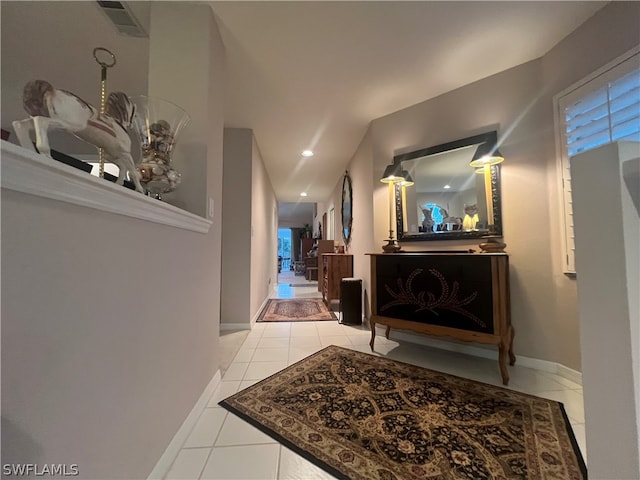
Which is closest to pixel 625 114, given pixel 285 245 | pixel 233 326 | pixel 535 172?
pixel 535 172

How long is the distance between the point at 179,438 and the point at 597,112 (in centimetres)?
293

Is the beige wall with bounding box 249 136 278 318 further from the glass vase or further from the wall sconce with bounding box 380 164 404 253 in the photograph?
the glass vase

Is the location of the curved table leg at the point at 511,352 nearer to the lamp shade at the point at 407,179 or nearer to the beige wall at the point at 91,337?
the lamp shade at the point at 407,179

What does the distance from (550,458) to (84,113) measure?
2.14 metres

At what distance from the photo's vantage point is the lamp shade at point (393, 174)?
253 cm

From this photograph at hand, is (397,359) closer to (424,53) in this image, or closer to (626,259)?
(626,259)

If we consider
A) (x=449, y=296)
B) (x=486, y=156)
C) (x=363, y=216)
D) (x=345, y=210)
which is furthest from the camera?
(x=345, y=210)

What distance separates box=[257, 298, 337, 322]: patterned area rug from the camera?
338 cm

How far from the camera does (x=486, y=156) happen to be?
1.99 meters

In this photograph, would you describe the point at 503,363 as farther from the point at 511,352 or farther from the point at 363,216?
the point at 363,216

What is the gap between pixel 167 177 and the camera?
1.19 m

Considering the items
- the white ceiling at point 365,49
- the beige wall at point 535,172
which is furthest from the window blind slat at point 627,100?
the white ceiling at point 365,49

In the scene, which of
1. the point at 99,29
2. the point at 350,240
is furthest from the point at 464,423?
the point at 99,29

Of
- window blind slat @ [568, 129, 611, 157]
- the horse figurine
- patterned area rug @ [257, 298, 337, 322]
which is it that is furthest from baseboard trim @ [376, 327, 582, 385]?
the horse figurine
